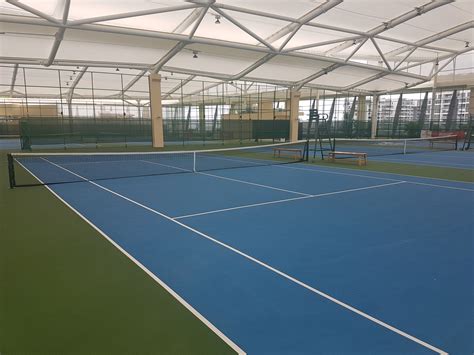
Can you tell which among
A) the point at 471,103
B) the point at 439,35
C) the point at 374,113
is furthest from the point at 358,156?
the point at 471,103

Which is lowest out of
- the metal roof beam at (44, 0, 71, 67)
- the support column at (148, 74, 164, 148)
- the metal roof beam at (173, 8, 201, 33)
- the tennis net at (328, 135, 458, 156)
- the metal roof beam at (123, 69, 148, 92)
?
the tennis net at (328, 135, 458, 156)

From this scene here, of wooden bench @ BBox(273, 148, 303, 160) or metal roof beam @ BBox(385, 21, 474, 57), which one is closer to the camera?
wooden bench @ BBox(273, 148, 303, 160)

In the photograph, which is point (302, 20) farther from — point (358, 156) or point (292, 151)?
point (358, 156)

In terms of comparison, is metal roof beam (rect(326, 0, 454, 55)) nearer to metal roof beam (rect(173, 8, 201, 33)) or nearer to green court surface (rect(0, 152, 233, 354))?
metal roof beam (rect(173, 8, 201, 33))

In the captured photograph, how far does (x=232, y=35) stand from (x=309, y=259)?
58.7 ft

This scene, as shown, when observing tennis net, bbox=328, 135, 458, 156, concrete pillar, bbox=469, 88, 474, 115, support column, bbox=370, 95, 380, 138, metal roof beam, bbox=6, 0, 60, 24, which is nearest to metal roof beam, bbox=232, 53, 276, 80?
tennis net, bbox=328, 135, 458, 156

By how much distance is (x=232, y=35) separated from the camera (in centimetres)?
1978

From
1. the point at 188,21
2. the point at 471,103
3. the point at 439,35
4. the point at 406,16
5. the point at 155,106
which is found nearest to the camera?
the point at 188,21

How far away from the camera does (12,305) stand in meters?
3.31

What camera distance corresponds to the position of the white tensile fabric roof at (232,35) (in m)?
15.3

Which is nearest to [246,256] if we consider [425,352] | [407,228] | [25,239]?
[425,352]

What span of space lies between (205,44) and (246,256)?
17542 millimetres

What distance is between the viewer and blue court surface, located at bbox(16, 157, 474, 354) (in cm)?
287

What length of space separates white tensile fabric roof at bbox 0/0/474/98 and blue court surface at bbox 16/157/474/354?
33.5ft
